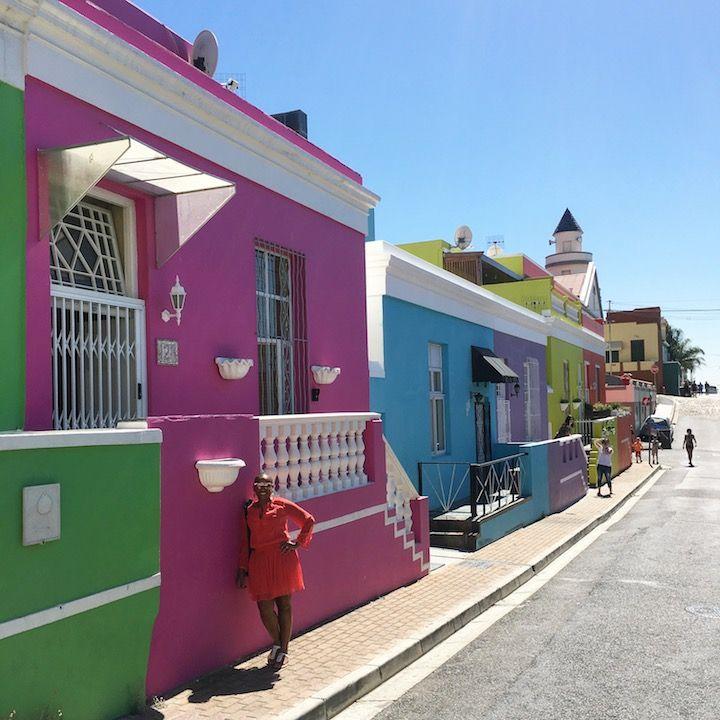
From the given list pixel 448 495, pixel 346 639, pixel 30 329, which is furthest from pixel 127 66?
pixel 448 495

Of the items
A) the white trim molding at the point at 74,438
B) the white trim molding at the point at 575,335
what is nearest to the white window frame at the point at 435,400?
the white trim molding at the point at 575,335

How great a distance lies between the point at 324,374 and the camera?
30.7 feet

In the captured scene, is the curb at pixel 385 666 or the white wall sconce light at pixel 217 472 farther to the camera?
the white wall sconce light at pixel 217 472

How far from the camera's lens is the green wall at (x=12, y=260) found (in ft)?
Result: 17.0

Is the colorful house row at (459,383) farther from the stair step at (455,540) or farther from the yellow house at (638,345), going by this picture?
the yellow house at (638,345)

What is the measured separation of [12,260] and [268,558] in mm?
2805

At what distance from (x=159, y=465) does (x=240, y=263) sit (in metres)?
3.10

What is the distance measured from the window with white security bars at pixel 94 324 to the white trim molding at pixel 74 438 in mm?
1067

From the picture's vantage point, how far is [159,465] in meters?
5.43

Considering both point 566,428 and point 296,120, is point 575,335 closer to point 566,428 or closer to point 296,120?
point 566,428

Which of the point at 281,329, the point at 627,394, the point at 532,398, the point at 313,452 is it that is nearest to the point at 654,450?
the point at 532,398

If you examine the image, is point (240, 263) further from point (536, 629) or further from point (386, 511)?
point (536, 629)

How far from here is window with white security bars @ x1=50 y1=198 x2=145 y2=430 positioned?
6129 mm

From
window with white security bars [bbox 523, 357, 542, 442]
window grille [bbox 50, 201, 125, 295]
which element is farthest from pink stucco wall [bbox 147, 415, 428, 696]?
window with white security bars [bbox 523, 357, 542, 442]
